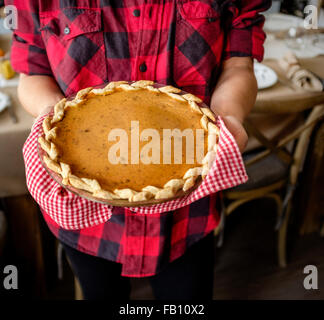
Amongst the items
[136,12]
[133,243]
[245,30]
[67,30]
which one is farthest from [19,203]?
[245,30]

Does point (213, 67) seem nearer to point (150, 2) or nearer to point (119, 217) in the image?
point (150, 2)

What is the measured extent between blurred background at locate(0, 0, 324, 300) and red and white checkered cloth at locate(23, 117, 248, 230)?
468mm

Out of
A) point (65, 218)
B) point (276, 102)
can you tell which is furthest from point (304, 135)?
point (65, 218)

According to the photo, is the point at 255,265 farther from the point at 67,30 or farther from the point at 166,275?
the point at 67,30

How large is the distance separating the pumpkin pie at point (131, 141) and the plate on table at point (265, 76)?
72 cm

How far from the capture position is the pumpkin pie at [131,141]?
0.63 m

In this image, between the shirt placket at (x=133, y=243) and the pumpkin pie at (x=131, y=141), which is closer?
the pumpkin pie at (x=131, y=141)

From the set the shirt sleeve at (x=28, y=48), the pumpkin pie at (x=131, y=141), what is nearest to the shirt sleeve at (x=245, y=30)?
the pumpkin pie at (x=131, y=141)

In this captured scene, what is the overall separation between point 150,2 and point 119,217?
48cm

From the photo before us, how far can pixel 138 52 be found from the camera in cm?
76

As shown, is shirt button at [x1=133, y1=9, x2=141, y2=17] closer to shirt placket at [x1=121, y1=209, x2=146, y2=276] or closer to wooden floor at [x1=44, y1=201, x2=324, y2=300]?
shirt placket at [x1=121, y1=209, x2=146, y2=276]

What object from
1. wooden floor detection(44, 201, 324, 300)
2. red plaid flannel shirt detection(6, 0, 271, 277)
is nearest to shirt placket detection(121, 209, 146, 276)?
red plaid flannel shirt detection(6, 0, 271, 277)

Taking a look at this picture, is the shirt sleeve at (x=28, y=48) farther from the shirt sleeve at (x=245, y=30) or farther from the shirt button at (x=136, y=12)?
the shirt sleeve at (x=245, y=30)

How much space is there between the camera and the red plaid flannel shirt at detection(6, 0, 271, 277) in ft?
2.51
